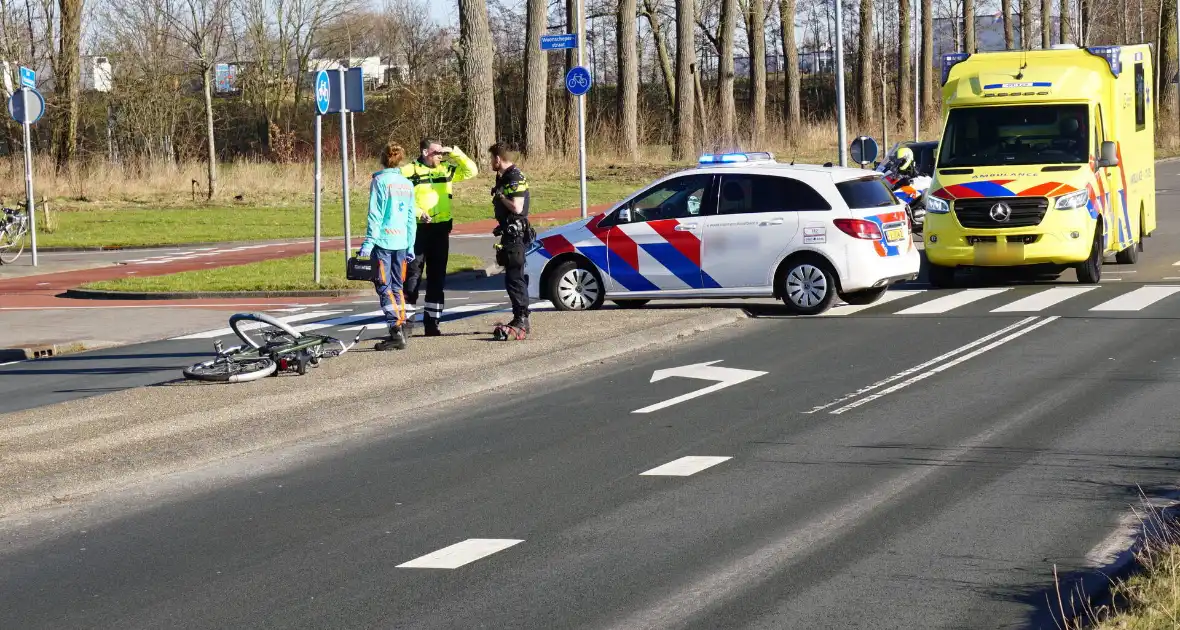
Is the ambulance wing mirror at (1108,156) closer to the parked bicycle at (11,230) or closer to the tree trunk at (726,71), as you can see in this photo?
the parked bicycle at (11,230)

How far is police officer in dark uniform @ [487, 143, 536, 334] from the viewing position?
43.6ft

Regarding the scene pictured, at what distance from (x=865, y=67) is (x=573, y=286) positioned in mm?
47631

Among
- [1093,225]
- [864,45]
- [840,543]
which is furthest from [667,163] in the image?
[840,543]

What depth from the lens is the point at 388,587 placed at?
6.29 m

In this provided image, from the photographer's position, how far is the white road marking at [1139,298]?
16109 millimetres

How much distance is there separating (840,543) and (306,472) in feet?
11.4

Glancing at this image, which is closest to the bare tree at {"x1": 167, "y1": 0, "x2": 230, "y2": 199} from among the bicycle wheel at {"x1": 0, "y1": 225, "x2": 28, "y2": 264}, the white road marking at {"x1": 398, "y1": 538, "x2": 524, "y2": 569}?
the bicycle wheel at {"x1": 0, "y1": 225, "x2": 28, "y2": 264}

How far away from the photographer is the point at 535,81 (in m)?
45.9

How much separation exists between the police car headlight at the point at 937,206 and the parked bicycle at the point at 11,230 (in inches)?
→ 679

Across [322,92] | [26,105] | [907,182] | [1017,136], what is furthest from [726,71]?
[1017,136]

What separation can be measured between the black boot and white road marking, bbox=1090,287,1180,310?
758 centimetres

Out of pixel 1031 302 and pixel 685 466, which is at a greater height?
pixel 1031 302

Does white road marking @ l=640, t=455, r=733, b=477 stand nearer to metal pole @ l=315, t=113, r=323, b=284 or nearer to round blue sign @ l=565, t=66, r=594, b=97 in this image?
metal pole @ l=315, t=113, r=323, b=284

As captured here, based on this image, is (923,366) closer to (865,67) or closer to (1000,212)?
(1000,212)
